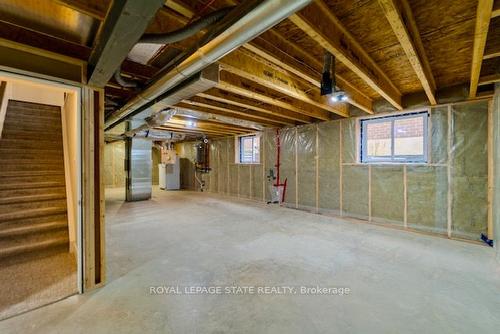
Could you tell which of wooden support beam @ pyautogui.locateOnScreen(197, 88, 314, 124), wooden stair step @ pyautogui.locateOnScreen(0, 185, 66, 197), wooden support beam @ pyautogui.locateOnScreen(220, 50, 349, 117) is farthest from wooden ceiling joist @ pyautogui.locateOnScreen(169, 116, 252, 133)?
wooden support beam @ pyautogui.locateOnScreen(220, 50, 349, 117)

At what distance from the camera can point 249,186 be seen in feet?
21.4

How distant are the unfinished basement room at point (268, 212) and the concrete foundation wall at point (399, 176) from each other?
0.02m

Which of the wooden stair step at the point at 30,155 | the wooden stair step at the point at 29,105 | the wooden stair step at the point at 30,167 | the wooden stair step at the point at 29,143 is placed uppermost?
the wooden stair step at the point at 29,105

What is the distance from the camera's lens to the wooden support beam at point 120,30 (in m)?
0.98

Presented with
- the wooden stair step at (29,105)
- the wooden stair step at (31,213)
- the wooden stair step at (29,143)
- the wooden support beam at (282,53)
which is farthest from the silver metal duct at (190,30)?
the wooden stair step at (29,105)

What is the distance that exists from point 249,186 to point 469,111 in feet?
15.9

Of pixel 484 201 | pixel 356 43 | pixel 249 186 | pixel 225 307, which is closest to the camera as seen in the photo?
pixel 225 307

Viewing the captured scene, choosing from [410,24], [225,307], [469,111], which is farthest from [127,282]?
[469,111]

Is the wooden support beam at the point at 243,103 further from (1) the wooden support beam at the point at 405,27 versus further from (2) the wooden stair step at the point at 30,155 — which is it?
(2) the wooden stair step at the point at 30,155

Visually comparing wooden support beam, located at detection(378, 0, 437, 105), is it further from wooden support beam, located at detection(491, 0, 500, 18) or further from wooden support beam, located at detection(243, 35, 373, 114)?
wooden support beam, located at detection(243, 35, 373, 114)

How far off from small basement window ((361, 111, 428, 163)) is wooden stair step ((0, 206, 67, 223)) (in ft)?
16.5

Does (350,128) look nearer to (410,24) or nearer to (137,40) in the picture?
(410,24)

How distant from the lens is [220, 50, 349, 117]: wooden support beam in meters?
2.11

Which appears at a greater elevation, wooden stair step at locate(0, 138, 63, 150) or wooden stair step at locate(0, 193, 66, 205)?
wooden stair step at locate(0, 138, 63, 150)
